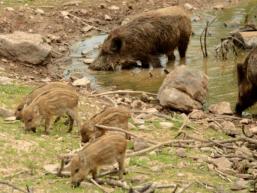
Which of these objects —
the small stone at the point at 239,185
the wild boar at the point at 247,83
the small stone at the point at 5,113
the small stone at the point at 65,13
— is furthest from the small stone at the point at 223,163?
the small stone at the point at 65,13

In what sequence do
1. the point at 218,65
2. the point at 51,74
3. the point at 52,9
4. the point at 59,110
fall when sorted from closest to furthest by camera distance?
the point at 59,110 → the point at 51,74 → the point at 218,65 → the point at 52,9

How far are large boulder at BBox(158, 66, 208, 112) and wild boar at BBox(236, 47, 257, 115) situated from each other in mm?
634

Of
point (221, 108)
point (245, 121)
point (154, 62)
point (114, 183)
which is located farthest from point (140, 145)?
point (154, 62)

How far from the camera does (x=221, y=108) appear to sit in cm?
1199

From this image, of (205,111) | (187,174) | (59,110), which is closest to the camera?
(187,174)

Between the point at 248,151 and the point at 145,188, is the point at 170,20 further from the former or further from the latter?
the point at 145,188

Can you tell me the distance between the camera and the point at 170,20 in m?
16.0

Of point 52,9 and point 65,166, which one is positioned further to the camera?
point 52,9

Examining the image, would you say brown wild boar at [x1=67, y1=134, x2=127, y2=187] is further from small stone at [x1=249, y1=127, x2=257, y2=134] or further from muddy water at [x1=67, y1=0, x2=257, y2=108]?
muddy water at [x1=67, y1=0, x2=257, y2=108]

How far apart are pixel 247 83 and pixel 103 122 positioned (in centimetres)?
459

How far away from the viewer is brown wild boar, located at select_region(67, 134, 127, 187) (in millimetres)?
7219

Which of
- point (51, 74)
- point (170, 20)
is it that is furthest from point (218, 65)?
point (51, 74)

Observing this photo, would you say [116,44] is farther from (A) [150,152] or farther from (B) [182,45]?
(A) [150,152]

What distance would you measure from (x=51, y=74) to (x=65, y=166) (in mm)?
6564
